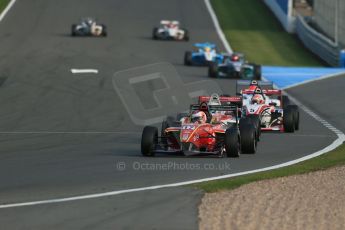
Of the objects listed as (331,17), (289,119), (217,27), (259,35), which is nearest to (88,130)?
(289,119)

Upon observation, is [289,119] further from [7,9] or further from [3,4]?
[3,4]

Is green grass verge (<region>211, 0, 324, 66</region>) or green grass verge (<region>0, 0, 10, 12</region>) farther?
green grass verge (<region>0, 0, 10, 12</region>)

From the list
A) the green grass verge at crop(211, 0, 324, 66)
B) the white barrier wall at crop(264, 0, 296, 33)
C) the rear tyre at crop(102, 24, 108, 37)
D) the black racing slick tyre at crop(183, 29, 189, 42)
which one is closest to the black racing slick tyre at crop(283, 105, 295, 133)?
the green grass verge at crop(211, 0, 324, 66)

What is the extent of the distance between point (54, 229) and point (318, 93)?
25.0 m

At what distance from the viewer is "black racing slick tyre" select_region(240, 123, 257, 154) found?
Answer: 67.4ft

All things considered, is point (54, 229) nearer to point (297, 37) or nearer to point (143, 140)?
point (143, 140)

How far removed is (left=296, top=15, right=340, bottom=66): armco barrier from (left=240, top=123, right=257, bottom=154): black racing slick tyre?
28187mm

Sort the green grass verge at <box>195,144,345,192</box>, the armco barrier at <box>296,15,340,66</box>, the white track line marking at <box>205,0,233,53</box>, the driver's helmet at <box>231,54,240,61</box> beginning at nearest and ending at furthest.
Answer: the green grass verge at <box>195,144,345,192</box>
the driver's helmet at <box>231,54,240,61</box>
the armco barrier at <box>296,15,340,66</box>
the white track line marking at <box>205,0,233,53</box>

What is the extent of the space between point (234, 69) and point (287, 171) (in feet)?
78.5

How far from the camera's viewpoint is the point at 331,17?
54.4 metres

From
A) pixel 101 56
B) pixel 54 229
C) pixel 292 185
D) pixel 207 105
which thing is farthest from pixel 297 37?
pixel 54 229

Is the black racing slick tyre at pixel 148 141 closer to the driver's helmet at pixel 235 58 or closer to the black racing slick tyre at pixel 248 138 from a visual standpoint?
the black racing slick tyre at pixel 248 138

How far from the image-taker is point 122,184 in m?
16.3

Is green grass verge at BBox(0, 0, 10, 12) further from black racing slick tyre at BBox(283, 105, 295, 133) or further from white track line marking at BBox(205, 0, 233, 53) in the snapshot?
black racing slick tyre at BBox(283, 105, 295, 133)
